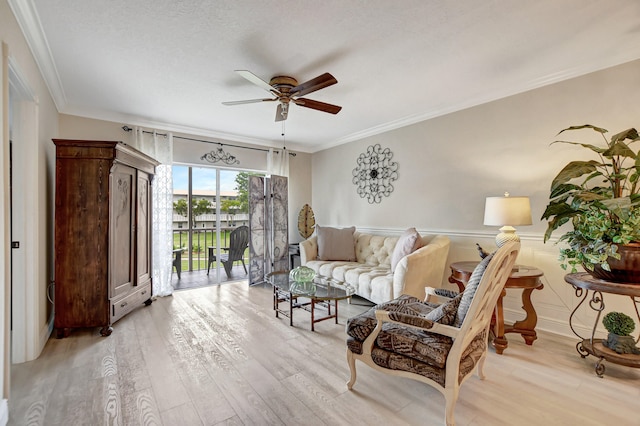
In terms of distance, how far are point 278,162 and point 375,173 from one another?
1860mm

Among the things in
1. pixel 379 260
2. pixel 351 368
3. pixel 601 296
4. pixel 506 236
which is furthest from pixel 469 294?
pixel 379 260

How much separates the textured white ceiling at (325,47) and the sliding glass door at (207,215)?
1421 millimetres

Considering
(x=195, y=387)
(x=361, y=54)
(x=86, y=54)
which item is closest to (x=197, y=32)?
(x=86, y=54)

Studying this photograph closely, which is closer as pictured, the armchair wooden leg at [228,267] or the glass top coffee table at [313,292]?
the glass top coffee table at [313,292]

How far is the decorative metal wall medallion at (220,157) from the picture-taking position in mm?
4773

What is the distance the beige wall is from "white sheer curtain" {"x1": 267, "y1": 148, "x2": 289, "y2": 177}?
1.65 meters

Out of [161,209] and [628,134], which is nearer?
[628,134]

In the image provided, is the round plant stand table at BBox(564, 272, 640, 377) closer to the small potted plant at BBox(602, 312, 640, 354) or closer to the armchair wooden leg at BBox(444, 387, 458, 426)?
the small potted plant at BBox(602, 312, 640, 354)

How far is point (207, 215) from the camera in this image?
4945mm

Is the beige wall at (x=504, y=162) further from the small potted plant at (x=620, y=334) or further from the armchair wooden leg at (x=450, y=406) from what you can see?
the armchair wooden leg at (x=450, y=406)

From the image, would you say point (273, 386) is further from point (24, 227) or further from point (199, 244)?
point (199, 244)

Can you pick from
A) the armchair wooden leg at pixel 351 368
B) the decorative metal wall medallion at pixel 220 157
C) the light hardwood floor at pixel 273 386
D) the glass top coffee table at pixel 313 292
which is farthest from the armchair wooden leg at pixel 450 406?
the decorative metal wall medallion at pixel 220 157

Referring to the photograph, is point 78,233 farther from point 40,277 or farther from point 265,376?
point 265,376

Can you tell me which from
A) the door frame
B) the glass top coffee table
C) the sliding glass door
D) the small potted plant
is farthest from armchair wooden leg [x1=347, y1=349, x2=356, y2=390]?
the sliding glass door
